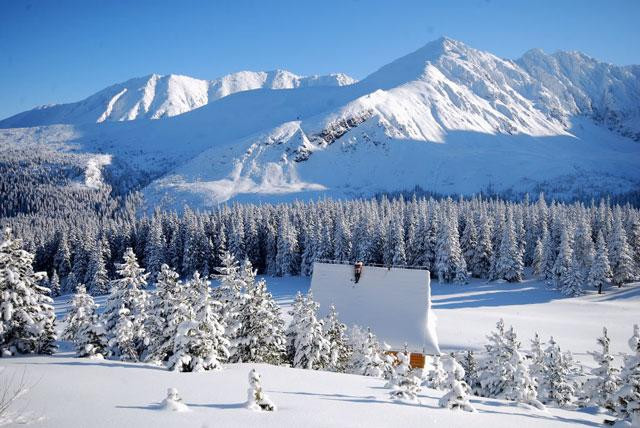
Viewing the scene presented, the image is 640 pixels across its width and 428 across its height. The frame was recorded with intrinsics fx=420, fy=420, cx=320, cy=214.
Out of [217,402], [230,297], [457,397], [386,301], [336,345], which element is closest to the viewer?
[217,402]

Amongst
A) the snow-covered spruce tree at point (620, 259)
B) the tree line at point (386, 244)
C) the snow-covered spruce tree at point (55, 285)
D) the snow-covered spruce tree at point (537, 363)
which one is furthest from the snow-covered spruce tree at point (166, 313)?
the snow-covered spruce tree at point (620, 259)

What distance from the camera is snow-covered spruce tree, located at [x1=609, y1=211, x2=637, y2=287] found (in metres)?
66.4

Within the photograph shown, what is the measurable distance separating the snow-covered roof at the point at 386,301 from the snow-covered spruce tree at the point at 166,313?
15.9 metres

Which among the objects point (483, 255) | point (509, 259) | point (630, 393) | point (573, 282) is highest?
point (630, 393)

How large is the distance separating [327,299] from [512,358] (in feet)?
60.1

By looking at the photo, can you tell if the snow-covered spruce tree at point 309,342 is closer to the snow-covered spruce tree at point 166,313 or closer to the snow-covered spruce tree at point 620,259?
the snow-covered spruce tree at point 166,313

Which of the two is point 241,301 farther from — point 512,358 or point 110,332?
point 512,358

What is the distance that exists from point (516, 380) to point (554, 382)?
542 centimetres

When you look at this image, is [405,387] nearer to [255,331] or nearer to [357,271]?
[255,331]

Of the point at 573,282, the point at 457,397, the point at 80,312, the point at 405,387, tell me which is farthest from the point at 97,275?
the point at 573,282

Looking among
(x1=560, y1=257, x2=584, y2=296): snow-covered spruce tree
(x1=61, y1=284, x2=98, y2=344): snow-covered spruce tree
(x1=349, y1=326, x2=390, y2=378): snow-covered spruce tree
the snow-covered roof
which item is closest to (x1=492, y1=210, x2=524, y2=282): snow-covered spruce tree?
(x1=560, y1=257, x2=584, y2=296): snow-covered spruce tree

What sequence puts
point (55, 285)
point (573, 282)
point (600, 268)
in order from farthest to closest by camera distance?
point (55, 285), point (600, 268), point (573, 282)

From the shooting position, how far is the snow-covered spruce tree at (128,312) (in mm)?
19375

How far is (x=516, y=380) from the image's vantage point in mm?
17031
